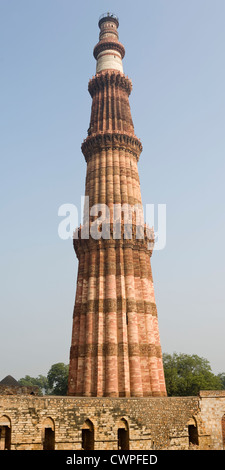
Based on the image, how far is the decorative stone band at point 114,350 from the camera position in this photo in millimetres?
22500

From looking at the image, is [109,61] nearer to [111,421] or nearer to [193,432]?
[111,421]

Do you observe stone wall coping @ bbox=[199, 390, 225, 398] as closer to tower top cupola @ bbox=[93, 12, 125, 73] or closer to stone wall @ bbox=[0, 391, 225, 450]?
stone wall @ bbox=[0, 391, 225, 450]

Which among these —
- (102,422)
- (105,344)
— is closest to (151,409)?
(102,422)

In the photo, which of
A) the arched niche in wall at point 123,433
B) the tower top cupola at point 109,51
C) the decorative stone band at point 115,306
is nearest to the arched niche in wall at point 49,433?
the arched niche in wall at point 123,433

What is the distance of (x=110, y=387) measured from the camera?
21469mm

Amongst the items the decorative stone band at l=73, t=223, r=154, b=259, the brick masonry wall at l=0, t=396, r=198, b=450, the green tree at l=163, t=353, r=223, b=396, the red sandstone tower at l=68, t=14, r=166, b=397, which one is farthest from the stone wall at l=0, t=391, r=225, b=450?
the green tree at l=163, t=353, r=223, b=396

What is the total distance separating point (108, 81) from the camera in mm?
32750

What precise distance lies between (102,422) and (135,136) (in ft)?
71.2

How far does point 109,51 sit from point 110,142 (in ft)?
35.1

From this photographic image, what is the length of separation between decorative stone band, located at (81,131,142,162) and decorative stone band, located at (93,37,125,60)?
402 inches

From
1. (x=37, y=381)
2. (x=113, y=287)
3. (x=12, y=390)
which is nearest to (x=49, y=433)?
(x=12, y=390)

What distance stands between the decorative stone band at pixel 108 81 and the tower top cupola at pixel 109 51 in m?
1.19

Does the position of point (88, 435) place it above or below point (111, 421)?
below

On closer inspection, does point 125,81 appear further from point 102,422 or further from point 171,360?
point 171,360
